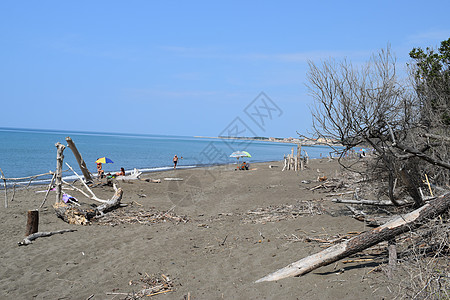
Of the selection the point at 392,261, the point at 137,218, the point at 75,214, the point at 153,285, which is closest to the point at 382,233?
the point at 392,261

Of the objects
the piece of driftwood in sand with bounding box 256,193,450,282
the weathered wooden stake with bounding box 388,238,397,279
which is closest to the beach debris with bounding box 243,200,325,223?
the piece of driftwood in sand with bounding box 256,193,450,282

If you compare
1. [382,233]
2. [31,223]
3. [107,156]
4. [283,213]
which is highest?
[382,233]

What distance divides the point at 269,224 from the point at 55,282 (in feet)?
16.5

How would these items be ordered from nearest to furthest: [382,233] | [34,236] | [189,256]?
1. [382,233]
2. [189,256]
3. [34,236]

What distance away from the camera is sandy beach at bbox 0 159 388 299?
5.23m

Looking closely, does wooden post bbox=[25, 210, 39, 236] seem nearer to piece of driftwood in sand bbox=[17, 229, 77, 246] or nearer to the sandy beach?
piece of driftwood in sand bbox=[17, 229, 77, 246]

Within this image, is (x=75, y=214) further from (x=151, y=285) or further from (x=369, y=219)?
(x=369, y=219)

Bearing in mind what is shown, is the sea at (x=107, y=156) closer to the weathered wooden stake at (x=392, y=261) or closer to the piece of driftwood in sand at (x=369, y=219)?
the piece of driftwood in sand at (x=369, y=219)

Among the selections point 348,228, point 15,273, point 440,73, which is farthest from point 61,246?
point 440,73

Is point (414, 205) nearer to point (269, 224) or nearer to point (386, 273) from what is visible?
point (386, 273)

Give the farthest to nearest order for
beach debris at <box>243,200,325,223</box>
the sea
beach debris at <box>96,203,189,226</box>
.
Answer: the sea < beach debris at <box>96,203,189,226</box> < beach debris at <box>243,200,325,223</box>

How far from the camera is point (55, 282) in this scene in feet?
21.7

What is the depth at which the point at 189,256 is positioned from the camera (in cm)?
752

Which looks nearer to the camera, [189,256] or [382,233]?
[382,233]
